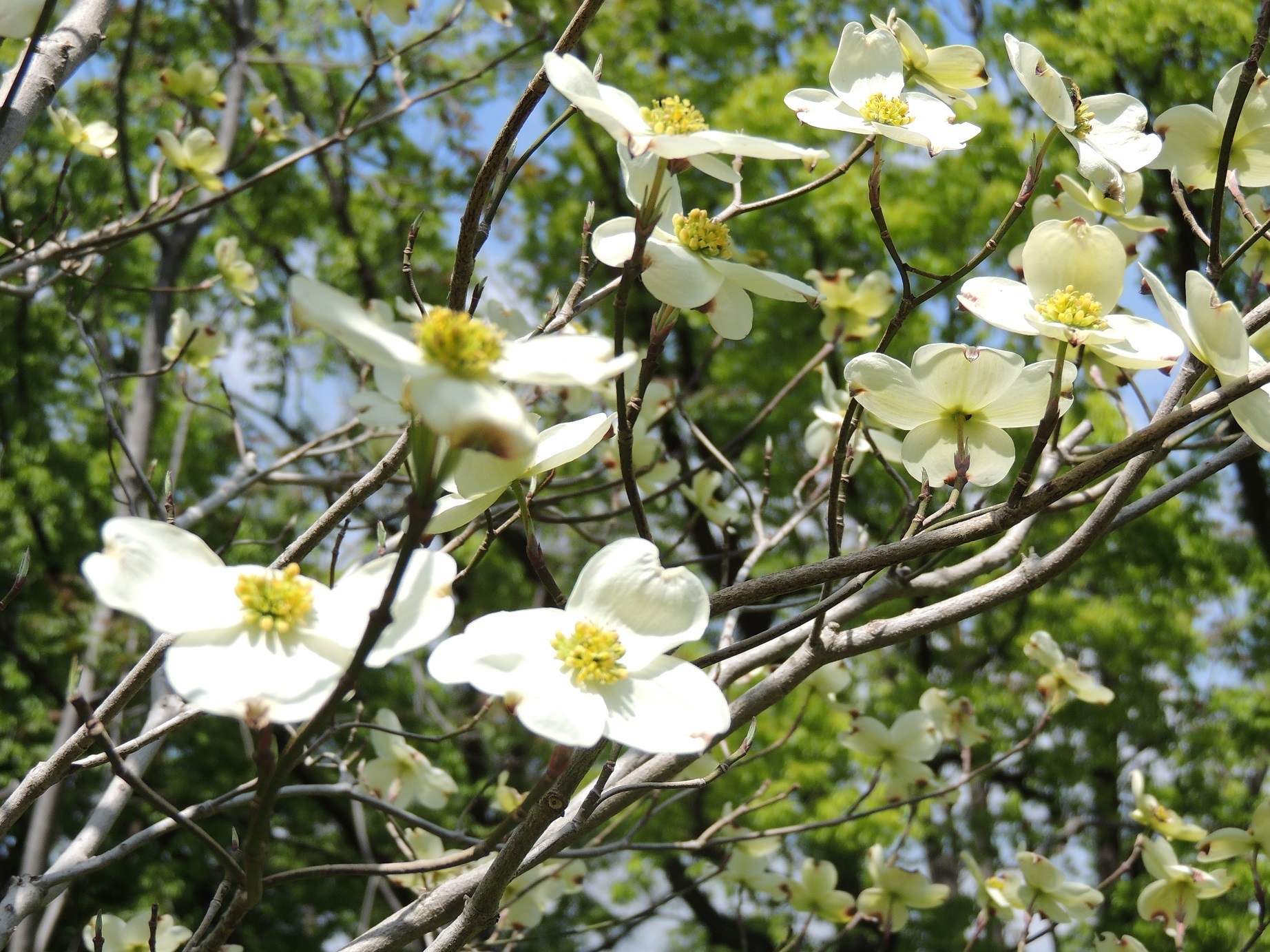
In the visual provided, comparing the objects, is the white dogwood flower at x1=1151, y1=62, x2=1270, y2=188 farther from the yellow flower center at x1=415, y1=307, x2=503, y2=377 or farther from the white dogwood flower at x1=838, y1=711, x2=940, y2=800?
the white dogwood flower at x1=838, y1=711, x2=940, y2=800

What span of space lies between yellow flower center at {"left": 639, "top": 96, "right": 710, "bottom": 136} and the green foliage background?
348 centimetres

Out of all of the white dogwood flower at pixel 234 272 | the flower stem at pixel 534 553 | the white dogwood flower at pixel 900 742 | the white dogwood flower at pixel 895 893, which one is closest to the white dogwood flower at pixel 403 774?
the white dogwood flower at pixel 900 742

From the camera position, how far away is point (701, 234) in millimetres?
994

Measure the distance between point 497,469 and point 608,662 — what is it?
0.18 meters

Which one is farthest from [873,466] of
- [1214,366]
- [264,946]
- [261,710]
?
[261,710]

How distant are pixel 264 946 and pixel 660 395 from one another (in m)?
5.96

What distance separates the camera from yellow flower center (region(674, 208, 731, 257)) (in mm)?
994

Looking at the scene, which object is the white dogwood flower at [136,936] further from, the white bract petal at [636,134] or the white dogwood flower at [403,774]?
the white bract petal at [636,134]

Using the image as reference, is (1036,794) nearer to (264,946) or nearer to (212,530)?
(264,946)

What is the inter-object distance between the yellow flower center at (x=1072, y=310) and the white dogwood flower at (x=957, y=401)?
0.16ft

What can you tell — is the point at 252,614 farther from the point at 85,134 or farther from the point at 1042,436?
the point at 85,134

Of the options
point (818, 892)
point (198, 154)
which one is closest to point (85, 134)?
point (198, 154)

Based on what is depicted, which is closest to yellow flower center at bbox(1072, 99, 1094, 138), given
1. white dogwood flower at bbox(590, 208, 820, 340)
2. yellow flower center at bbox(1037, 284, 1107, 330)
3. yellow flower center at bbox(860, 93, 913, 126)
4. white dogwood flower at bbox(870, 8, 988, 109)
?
white dogwood flower at bbox(870, 8, 988, 109)

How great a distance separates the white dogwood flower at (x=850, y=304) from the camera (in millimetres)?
2363
